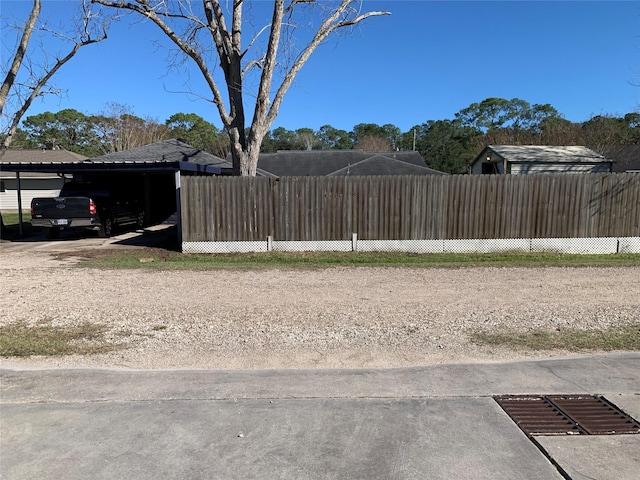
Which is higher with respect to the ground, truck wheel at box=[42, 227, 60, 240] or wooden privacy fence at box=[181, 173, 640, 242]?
wooden privacy fence at box=[181, 173, 640, 242]

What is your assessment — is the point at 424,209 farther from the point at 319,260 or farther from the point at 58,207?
the point at 58,207

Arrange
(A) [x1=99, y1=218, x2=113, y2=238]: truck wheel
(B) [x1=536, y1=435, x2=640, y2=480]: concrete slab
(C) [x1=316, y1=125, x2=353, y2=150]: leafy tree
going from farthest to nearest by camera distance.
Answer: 1. (C) [x1=316, y1=125, x2=353, y2=150]: leafy tree
2. (A) [x1=99, y1=218, x2=113, y2=238]: truck wheel
3. (B) [x1=536, y1=435, x2=640, y2=480]: concrete slab

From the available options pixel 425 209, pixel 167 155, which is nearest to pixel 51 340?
pixel 425 209

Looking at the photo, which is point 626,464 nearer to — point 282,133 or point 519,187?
point 519,187

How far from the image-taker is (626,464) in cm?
297

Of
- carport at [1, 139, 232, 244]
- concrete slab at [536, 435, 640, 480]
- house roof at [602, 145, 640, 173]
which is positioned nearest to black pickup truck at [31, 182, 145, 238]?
carport at [1, 139, 232, 244]

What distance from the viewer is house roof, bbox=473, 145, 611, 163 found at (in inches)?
907

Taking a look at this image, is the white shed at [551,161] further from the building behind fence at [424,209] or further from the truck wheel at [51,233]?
the truck wheel at [51,233]

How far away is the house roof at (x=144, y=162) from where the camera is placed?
48.8ft

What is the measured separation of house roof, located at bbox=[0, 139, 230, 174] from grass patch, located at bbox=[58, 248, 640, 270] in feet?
10.3

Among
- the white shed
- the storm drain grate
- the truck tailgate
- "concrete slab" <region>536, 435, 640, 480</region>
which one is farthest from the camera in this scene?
the white shed

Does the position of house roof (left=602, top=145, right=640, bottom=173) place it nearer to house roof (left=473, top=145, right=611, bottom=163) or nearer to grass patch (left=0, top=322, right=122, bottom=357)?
house roof (left=473, top=145, right=611, bottom=163)

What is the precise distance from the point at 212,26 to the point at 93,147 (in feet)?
178

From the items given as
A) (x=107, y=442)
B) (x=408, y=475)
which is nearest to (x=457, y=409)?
(x=408, y=475)
